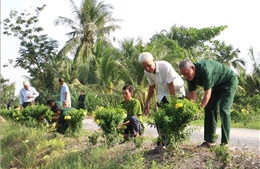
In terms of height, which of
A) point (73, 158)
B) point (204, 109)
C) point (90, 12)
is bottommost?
point (73, 158)

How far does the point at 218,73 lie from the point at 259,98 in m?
12.5

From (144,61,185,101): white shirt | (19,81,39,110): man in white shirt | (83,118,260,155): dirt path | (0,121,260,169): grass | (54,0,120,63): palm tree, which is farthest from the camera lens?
(54,0,120,63): palm tree

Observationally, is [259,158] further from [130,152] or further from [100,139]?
→ [100,139]

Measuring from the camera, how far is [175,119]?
16.8ft

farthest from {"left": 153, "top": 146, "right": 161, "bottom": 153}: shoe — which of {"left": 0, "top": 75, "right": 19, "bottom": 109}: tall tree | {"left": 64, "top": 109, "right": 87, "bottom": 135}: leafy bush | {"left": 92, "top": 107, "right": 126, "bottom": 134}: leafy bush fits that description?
{"left": 0, "top": 75, "right": 19, "bottom": 109}: tall tree

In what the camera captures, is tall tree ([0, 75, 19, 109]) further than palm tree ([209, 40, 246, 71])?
Yes

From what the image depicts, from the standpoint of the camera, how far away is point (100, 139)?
7.04 metres

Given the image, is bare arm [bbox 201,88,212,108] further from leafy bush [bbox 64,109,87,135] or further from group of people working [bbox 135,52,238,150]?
leafy bush [bbox 64,109,87,135]

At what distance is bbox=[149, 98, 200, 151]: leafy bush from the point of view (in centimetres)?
503

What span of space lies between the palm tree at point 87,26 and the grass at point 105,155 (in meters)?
18.8

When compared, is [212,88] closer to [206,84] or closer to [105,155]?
[206,84]

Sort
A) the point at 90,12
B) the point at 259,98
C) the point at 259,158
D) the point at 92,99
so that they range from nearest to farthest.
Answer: the point at 259,158, the point at 259,98, the point at 92,99, the point at 90,12

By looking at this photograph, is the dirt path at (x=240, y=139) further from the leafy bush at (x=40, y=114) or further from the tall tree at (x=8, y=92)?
the tall tree at (x=8, y=92)

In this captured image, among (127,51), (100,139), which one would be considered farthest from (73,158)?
(127,51)
